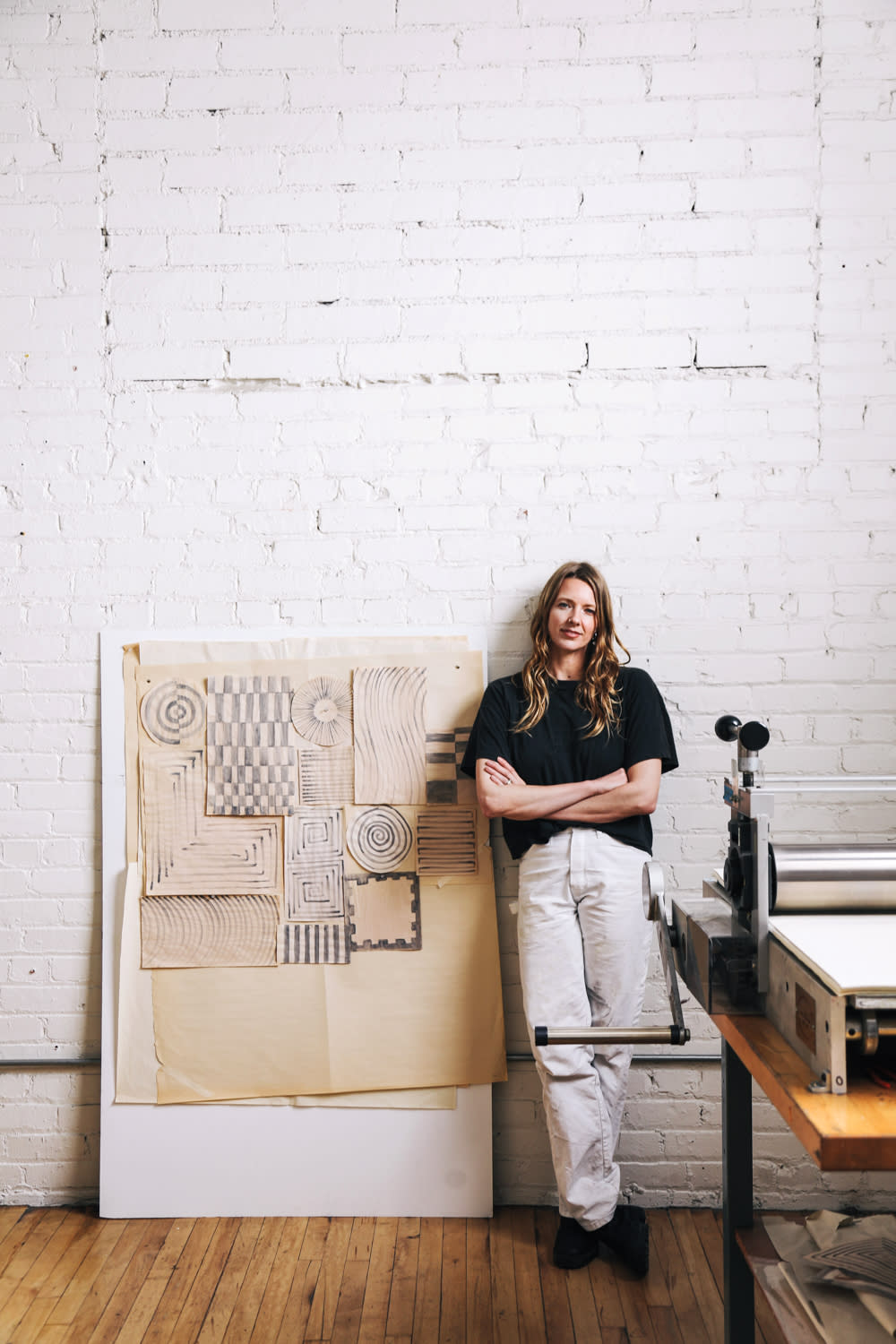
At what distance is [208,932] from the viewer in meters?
2.59

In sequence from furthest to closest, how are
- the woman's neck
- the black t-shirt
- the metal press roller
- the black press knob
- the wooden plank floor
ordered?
the woman's neck, the black t-shirt, the wooden plank floor, the black press knob, the metal press roller

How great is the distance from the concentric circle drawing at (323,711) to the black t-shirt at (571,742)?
0.37 metres

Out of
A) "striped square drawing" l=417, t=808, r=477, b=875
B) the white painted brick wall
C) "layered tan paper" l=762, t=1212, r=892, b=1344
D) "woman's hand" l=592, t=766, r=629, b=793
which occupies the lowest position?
"layered tan paper" l=762, t=1212, r=892, b=1344

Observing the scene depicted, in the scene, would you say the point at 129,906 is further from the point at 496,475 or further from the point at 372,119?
the point at 372,119

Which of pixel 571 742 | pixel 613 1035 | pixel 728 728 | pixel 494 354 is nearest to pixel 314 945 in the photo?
pixel 571 742

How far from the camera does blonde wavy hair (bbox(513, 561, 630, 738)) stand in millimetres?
2428

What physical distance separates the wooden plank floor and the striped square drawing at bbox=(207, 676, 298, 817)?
109 cm

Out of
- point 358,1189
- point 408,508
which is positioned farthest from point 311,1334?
point 408,508

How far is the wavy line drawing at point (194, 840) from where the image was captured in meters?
2.59

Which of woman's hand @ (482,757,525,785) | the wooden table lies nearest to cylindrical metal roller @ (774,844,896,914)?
the wooden table

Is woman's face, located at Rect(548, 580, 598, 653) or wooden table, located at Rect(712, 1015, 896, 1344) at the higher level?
woman's face, located at Rect(548, 580, 598, 653)

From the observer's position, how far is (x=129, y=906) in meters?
2.61

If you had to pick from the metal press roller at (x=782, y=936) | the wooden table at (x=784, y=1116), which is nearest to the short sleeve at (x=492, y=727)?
the metal press roller at (x=782, y=936)

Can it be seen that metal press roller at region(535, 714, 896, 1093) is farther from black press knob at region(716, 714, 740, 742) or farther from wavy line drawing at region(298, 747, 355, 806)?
wavy line drawing at region(298, 747, 355, 806)
